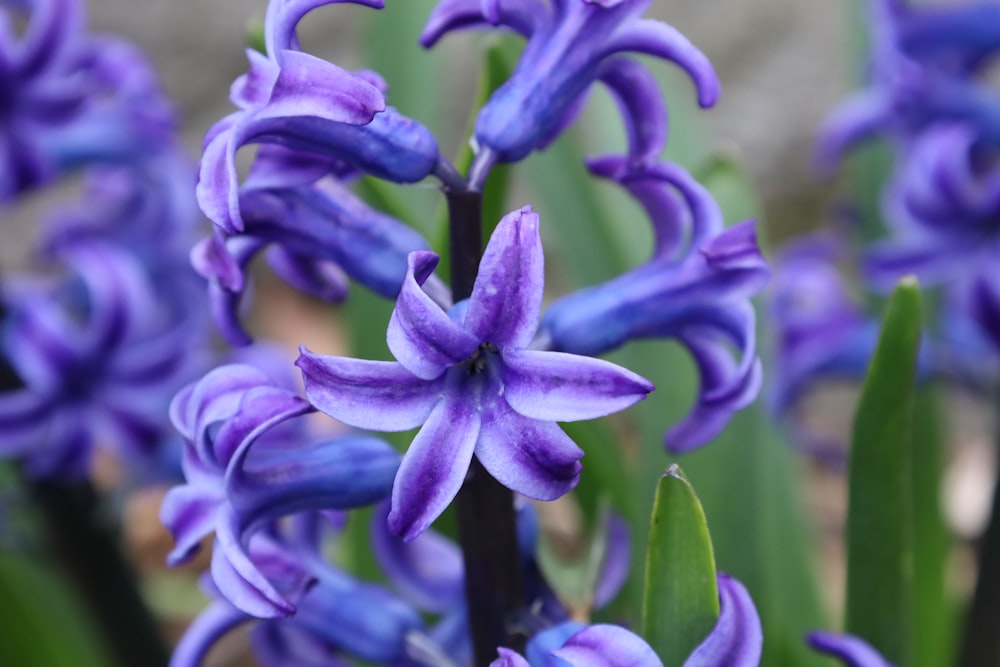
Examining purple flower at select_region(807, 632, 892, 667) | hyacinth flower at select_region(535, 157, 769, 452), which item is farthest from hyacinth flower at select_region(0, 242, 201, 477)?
purple flower at select_region(807, 632, 892, 667)

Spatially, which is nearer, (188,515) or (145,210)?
(188,515)

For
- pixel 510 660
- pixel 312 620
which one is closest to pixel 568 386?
pixel 510 660

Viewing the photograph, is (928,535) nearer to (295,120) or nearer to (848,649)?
(848,649)

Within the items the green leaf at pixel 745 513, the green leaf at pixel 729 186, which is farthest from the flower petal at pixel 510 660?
the green leaf at pixel 729 186

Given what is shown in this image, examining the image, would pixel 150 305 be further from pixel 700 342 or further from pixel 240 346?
pixel 700 342

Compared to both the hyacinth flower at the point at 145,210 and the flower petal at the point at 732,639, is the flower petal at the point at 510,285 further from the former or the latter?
the hyacinth flower at the point at 145,210

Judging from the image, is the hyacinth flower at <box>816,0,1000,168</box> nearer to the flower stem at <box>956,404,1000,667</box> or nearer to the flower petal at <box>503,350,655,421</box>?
the flower stem at <box>956,404,1000,667</box>

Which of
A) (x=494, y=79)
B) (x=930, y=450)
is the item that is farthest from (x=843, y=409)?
(x=494, y=79)
